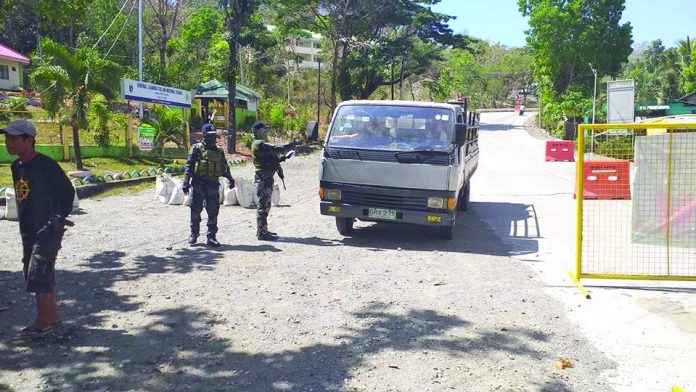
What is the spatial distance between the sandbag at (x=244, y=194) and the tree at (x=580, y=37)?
41.2 m

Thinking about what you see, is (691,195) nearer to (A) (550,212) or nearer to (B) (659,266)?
(B) (659,266)

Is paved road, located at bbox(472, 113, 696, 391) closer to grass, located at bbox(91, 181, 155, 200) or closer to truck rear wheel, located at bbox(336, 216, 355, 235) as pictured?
truck rear wheel, located at bbox(336, 216, 355, 235)

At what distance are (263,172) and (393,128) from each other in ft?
6.52

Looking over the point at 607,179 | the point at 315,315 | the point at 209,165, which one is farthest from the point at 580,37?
the point at 315,315

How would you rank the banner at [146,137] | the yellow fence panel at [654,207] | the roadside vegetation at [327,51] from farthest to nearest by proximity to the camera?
the roadside vegetation at [327,51]
the banner at [146,137]
the yellow fence panel at [654,207]

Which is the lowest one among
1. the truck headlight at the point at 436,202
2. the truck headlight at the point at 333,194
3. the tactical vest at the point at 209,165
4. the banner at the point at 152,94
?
the truck headlight at the point at 436,202

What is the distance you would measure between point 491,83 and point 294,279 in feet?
293

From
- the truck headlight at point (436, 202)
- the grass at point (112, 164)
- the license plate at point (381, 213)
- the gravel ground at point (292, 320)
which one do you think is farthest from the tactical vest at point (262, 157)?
the grass at point (112, 164)

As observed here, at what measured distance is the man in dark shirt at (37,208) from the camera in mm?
4645

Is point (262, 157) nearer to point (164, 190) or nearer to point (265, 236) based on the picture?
point (265, 236)

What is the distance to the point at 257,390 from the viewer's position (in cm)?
392

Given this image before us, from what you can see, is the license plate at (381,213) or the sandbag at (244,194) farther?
the sandbag at (244,194)

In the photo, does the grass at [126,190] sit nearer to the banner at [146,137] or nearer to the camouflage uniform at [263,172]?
the banner at [146,137]

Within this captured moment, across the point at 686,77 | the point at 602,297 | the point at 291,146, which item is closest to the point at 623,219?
the point at 602,297
